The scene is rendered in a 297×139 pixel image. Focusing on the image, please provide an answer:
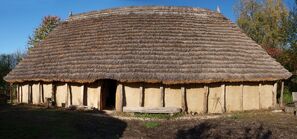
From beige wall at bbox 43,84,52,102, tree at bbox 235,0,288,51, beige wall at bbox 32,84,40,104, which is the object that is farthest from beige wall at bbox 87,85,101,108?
tree at bbox 235,0,288,51

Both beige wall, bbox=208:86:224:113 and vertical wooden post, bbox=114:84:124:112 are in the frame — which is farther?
beige wall, bbox=208:86:224:113

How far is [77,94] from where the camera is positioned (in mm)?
22328

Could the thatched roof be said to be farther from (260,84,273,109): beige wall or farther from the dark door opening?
the dark door opening

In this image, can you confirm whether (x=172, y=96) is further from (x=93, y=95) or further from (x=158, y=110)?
(x=93, y=95)

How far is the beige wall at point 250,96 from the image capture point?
21.6 m

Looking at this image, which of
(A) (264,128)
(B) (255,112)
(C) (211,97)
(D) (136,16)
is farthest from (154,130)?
(D) (136,16)

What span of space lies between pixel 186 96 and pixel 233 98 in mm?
2527

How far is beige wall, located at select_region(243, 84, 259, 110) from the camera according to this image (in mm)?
21625

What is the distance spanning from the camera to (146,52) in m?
21.4

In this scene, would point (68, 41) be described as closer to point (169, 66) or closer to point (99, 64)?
point (99, 64)

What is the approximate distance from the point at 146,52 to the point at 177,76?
7.75ft

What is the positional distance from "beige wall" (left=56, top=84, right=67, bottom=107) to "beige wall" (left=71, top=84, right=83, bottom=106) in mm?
547

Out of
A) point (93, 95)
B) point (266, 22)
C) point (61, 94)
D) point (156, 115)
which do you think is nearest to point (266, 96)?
point (156, 115)

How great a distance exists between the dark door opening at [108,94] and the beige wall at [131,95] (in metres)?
1.59
